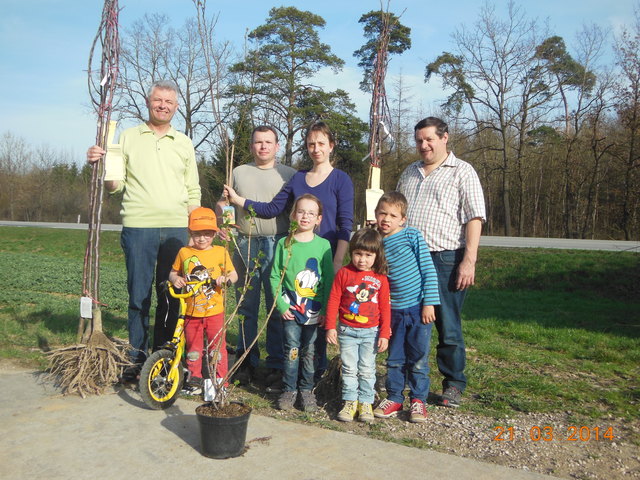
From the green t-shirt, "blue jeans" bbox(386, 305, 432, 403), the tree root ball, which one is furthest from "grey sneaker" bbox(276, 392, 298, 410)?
the tree root ball

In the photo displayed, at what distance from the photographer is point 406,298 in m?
4.09

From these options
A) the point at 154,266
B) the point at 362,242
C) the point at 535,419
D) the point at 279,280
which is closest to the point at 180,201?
the point at 154,266

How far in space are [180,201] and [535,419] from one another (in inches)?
127

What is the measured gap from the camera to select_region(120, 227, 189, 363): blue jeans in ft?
14.8

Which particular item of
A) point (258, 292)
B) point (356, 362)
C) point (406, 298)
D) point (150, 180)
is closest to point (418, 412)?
point (356, 362)

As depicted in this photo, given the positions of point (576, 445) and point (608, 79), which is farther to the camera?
point (608, 79)

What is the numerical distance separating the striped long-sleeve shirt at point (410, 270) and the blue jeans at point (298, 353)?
0.68 m

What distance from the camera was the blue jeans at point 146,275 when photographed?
14.8 ft

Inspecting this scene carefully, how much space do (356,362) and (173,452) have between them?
1412mm

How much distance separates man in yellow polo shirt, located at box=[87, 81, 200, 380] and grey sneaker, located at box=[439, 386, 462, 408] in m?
2.27

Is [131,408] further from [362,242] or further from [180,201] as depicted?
[362,242]

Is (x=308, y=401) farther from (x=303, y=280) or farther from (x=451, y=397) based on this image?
(x=451, y=397)

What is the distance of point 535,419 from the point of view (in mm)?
4090

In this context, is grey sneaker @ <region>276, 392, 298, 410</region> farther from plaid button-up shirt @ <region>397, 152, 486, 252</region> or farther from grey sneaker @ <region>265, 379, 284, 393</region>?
plaid button-up shirt @ <region>397, 152, 486, 252</region>
